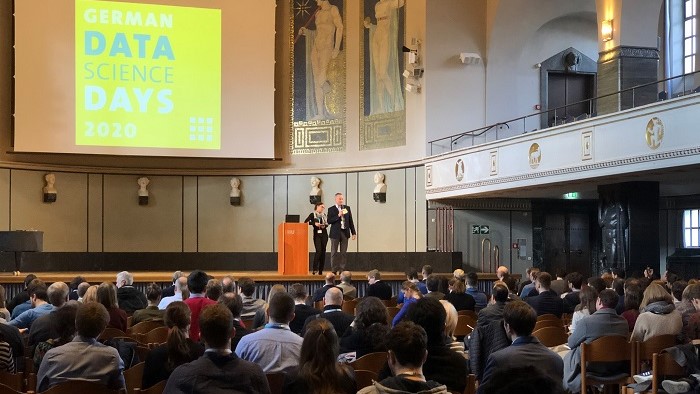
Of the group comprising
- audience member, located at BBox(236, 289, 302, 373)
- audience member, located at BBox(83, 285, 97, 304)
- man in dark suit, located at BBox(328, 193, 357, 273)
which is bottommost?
audience member, located at BBox(236, 289, 302, 373)

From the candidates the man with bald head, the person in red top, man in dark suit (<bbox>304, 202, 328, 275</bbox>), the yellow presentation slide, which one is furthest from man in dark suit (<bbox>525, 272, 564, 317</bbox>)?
the yellow presentation slide

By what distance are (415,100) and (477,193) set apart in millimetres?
3106

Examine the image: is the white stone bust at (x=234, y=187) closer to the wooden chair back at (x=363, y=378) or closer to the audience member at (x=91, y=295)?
the audience member at (x=91, y=295)

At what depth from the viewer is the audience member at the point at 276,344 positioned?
5223 millimetres

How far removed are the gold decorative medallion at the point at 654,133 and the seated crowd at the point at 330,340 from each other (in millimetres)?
4559

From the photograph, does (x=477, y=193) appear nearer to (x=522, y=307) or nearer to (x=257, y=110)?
(x=257, y=110)

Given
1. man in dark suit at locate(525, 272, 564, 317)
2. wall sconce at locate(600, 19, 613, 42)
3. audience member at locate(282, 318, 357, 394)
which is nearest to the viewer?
audience member at locate(282, 318, 357, 394)

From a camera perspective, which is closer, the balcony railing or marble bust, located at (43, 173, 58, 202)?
the balcony railing

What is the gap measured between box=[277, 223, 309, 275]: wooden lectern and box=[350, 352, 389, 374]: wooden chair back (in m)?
11.0

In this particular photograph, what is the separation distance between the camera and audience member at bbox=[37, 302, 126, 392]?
497 centimetres

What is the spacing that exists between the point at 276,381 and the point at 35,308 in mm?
3869

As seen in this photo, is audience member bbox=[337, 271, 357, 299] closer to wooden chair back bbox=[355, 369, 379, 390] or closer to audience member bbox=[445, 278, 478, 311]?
audience member bbox=[445, 278, 478, 311]

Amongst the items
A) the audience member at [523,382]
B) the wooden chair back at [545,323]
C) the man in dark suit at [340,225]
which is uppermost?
the man in dark suit at [340,225]

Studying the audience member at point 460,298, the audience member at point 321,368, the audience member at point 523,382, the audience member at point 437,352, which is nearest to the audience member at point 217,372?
the audience member at point 321,368
